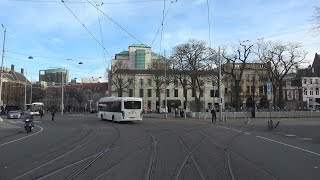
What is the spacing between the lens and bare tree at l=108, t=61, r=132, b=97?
9475cm

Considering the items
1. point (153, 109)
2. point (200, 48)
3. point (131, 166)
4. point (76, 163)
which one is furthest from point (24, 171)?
point (153, 109)

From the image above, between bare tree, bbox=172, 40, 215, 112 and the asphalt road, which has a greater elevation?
bare tree, bbox=172, 40, 215, 112

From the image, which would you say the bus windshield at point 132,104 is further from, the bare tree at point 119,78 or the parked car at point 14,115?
the bare tree at point 119,78

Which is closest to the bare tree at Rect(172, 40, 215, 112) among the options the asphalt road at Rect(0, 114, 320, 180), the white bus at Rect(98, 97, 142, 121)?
the white bus at Rect(98, 97, 142, 121)

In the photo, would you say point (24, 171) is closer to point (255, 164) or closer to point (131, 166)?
point (131, 166)

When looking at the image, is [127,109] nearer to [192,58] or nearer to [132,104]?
[132,104]

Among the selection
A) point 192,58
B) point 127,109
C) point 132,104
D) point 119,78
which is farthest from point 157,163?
point 119,78

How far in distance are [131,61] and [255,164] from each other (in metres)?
89.3

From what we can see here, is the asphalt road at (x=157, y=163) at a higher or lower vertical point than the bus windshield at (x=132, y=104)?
lower

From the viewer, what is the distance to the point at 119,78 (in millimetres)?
97625

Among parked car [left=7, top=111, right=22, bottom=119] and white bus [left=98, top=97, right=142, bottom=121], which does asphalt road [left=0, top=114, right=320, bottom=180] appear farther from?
parked car [left=7, top=111, right=22, bottom=119]

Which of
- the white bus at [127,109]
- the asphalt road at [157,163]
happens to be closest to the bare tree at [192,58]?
the white bus at [127,109]

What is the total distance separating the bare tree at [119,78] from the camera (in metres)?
94.8

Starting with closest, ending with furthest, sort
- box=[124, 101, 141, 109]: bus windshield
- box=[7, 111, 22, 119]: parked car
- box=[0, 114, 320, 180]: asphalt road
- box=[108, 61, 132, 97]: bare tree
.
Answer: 1. box=[0, 114, 320, 180]: asphalt road
2. box=[124, 101, 141, 109]: bus windshield
3. box=[7, 111, 22, 119]: parked car
4. box=[108, 61, 132, 97]: bare tree
